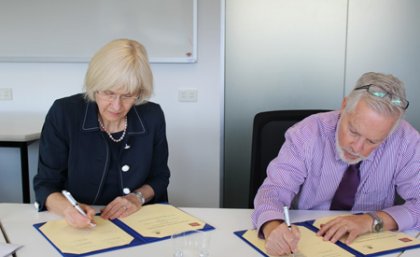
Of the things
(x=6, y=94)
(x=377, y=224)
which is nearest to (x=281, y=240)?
(x=377, y=224)

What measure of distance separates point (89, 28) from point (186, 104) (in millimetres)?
829

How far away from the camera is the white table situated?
1.23 meters

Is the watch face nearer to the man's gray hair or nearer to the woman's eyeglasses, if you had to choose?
the man's gray hair

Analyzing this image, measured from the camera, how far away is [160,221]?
146 centimetres

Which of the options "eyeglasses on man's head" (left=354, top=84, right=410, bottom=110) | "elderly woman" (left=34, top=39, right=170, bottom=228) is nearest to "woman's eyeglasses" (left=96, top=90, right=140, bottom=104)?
"elderly woman" (left=34, top=39, right=170, bottom=228)

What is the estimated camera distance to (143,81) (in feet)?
5.31

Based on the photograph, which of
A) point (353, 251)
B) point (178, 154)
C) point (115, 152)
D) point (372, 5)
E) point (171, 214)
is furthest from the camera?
point (178, 154)

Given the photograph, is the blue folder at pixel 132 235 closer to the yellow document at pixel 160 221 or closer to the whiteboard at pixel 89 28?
the yellow document at pixel 160 221

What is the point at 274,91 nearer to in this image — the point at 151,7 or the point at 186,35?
the point at 186,35

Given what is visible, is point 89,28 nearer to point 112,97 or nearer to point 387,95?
point 112,97

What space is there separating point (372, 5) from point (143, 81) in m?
1.99

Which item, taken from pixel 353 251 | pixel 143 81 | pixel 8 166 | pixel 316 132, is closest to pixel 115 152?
pixel 143 81

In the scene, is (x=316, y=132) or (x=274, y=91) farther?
(x=274, y=91)

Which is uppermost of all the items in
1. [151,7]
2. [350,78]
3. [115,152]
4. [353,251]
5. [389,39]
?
[151,7]
